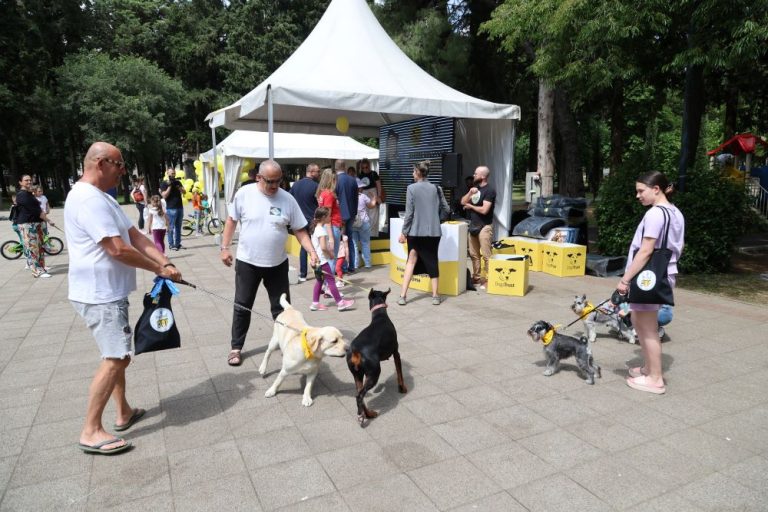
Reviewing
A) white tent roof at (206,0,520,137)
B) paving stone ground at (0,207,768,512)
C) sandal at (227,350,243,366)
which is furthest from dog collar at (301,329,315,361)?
white tent roof at (206,0,520,137)

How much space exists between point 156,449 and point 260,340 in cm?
210

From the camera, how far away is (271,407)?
144 inches

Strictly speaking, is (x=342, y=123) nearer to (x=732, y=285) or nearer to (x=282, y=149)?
(x=282, y=149)

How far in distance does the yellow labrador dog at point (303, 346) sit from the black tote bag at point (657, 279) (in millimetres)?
2172

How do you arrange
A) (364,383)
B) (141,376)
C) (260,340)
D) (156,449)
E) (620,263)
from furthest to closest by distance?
1. (620,263)
2. (260,340)
3. (141,376)
4. (364,383)
5. (156,449)

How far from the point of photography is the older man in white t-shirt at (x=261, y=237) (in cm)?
416

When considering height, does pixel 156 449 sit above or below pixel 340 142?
below

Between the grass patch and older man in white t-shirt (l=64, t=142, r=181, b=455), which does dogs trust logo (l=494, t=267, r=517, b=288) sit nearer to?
the grass patch

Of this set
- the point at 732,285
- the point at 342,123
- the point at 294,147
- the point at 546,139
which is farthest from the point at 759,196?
the point at 294,147

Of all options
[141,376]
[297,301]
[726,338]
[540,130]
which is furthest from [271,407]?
[540,130]

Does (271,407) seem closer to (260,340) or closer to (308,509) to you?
(308,509)

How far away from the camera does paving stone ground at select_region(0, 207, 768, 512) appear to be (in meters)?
2.63

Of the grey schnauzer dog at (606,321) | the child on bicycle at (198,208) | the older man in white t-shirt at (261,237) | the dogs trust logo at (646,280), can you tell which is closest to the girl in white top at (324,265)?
the older man in white t-shirt at (261,237)

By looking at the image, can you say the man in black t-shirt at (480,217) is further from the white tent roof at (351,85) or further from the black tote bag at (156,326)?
the black tote bag at (156,326)
